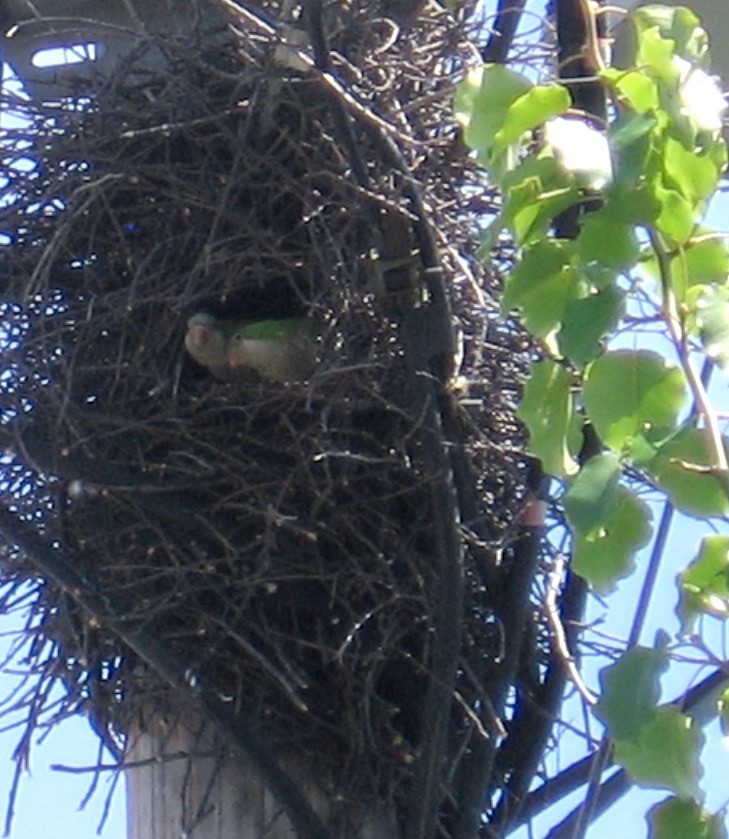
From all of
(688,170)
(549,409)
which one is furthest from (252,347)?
(688,170)

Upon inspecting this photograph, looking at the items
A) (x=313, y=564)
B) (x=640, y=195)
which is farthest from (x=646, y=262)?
(x=313, y=564)

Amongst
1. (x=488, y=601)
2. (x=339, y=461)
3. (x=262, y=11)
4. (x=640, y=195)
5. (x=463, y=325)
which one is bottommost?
(x=640, y=195)

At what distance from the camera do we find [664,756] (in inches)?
35.5

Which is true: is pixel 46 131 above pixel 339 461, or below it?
above

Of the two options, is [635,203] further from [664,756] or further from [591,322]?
[664,756]

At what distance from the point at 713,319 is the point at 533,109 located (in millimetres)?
135

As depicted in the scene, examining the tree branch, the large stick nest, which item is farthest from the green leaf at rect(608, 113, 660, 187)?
the tree branch

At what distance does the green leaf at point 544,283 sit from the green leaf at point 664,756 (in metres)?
0.21

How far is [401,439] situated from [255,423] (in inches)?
5.9

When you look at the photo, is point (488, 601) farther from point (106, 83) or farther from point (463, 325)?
point (106, 83)

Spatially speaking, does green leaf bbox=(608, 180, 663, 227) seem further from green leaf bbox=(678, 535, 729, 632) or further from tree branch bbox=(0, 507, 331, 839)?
tree branch bbox=(0, 507, 331, 839)

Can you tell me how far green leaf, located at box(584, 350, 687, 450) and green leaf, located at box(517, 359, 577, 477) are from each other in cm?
6

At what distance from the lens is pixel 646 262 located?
1.01 m

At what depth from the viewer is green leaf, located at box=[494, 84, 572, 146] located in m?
0.99
